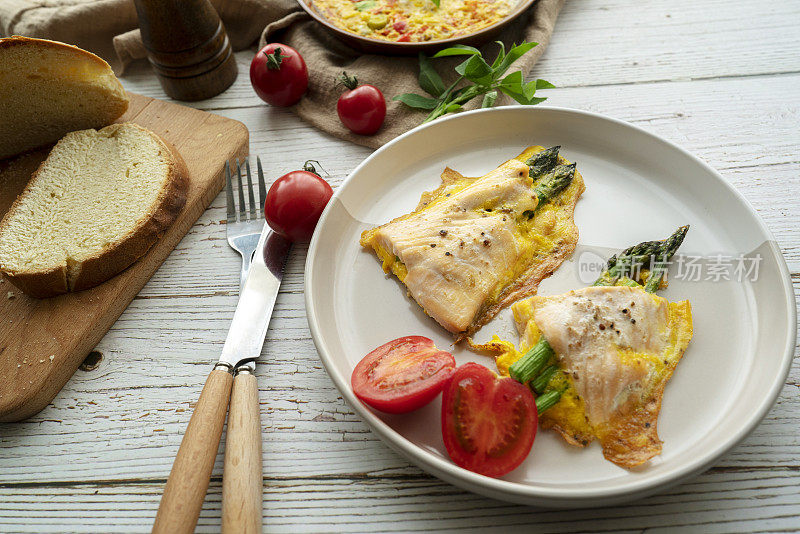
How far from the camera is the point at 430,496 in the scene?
7.55ft

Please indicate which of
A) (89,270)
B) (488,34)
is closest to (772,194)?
(488,34)

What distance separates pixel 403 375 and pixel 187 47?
2.77 metres

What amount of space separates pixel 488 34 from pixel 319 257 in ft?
6.74

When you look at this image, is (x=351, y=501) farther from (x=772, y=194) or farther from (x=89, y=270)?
(x=772, y=194)

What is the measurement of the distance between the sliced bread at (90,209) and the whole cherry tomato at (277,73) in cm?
78

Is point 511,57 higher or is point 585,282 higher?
point 511,57

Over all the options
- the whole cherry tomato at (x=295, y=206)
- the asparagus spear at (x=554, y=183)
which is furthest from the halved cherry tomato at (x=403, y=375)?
the asparagus spear at (x=554, y=183)

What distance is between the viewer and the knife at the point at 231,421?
6.77 ft

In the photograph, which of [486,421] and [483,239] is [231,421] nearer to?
[486,421]

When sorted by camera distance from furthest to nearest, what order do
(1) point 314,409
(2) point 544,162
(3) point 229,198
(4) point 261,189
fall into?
(4) point 261,189 → (3) point 229,198 → (2) point 544,162 → (1) point 314,409

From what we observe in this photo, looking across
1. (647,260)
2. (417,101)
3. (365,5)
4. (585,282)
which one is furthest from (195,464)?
(365,5)

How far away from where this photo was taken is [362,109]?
3.61 meters

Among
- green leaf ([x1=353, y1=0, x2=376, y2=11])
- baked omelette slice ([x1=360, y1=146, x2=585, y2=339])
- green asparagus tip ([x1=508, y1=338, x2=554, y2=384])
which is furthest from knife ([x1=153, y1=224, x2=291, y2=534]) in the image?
green leaf ([x1=353, y1=0, x2=376, y2=11])

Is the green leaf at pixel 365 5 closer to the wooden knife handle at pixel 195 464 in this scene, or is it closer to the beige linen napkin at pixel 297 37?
the beige linen napkin at pixel 297 37
